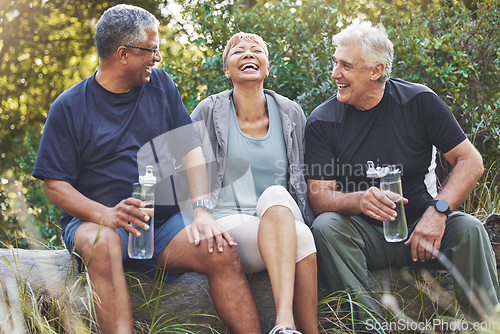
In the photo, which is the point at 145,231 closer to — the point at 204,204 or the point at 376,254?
the point at 204,204

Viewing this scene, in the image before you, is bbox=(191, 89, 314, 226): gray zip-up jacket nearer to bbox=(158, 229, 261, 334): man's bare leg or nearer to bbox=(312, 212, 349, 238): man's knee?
bbox=(312, 212, 349, 238): man's knee

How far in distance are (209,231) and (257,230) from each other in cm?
29

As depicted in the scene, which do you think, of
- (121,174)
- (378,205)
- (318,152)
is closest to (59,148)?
(121,174)


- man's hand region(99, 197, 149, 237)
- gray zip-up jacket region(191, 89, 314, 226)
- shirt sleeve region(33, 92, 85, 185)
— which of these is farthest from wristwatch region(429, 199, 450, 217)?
shirt sleeve region(33, 92, 85, 185)

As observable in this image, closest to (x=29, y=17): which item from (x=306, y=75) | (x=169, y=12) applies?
(x=169, y=12)

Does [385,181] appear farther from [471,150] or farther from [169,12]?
[169,12]

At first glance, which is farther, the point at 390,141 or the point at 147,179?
the point at 390,141

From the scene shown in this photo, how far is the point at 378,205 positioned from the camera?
2.90m

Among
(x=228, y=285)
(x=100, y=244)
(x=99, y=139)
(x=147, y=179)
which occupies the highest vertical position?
(x=99, y=139)

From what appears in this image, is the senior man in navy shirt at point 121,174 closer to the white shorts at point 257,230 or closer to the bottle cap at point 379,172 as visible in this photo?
the white shorts at point 257,230

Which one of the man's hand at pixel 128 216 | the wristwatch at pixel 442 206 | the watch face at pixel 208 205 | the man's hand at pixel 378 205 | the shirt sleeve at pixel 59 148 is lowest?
the wristwatch at pixel 442 206

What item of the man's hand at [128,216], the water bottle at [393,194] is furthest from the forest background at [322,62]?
the man's hand at [128,216]

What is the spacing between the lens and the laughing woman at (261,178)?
2.72m

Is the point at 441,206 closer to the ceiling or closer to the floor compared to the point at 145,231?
closer to the floor
